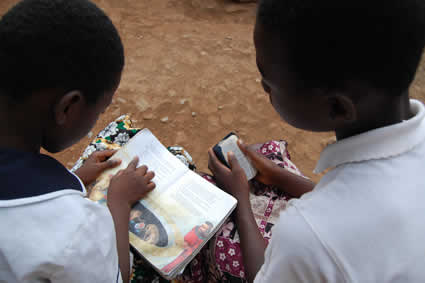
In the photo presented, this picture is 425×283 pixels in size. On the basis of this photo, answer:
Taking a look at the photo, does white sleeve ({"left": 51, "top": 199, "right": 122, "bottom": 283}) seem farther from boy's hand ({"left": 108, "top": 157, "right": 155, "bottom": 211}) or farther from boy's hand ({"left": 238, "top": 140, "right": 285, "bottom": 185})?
boy's hand ({"left": 238, "top": 140, "right": 285, "bottom": 185})

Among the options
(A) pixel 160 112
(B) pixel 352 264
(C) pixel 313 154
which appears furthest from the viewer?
(A) pixel 160 112

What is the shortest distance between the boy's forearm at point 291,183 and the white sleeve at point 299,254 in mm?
567

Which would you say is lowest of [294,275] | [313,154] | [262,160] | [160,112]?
[313,154]

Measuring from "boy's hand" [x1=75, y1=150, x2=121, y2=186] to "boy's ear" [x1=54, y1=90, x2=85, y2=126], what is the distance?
0.48m

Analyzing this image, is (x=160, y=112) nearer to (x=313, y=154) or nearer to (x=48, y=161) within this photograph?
(x=313, y=154)

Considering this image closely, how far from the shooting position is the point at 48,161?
68 cm

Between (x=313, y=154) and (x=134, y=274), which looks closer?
(x=134, y=274)

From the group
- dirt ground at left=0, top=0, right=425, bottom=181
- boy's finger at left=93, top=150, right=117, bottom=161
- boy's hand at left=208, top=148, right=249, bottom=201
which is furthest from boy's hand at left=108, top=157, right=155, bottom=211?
dirt ground at left=0, top=0, right=425, bottom=181

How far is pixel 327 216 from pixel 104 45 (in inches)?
22.9

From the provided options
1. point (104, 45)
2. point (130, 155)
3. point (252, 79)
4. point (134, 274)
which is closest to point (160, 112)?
point (252, 79)

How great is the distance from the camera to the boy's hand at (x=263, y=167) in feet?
3.89

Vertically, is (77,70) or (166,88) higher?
(77,70)

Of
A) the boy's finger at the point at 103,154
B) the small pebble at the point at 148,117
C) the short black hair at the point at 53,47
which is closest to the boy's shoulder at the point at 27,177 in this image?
the short black hair at the point at 53,47

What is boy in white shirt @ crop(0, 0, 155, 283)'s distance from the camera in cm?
57
